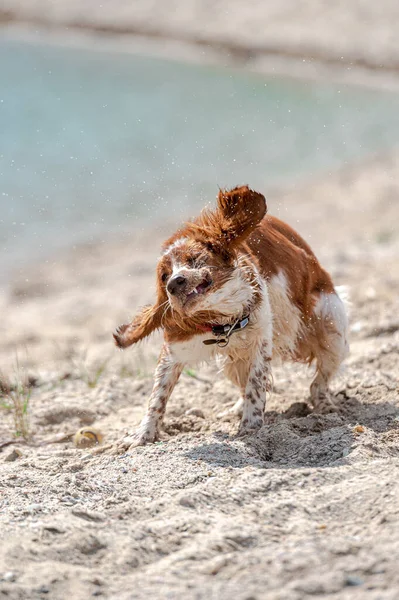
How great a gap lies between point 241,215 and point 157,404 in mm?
1272

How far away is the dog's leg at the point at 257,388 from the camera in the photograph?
5078 mm

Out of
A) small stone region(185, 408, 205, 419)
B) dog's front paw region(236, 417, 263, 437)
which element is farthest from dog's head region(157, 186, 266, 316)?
small stone region(185, 408, 205, 419)

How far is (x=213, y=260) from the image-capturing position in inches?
183

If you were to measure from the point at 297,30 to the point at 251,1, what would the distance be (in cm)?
416

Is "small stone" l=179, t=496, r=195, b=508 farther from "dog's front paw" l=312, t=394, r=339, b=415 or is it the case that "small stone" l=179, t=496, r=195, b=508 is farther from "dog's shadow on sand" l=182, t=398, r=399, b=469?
"dog's front paw" l=312, t=394, r=339, b=415

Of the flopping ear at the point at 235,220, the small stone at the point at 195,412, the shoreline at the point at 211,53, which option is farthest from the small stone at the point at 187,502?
the shoreline at the point at 211,53

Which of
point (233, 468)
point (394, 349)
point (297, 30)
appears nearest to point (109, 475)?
point (233, 468)

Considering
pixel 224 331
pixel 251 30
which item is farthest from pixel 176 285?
pixel 251 30

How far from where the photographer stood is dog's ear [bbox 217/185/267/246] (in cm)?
469

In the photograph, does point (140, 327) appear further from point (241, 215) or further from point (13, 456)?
point (13, 456)

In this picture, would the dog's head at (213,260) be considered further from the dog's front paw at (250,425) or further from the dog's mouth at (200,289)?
the dog's front paw at (250,425)

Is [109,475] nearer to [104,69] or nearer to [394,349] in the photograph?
[394,349]

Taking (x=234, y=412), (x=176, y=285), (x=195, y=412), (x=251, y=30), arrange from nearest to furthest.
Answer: (x=176, y=285), (x=234, y=412), (x=195, y=412), (x=251, y=30)

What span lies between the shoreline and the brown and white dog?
890 inches
